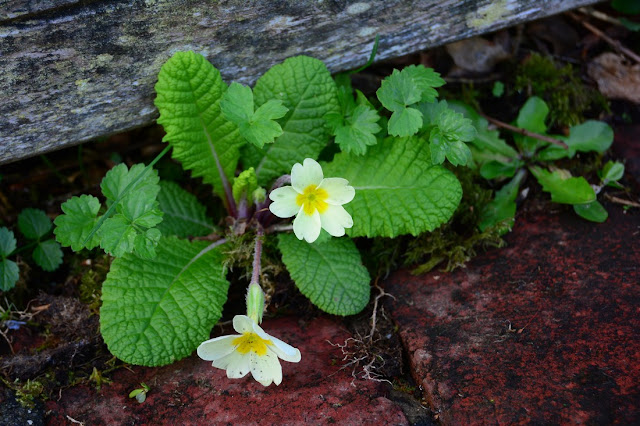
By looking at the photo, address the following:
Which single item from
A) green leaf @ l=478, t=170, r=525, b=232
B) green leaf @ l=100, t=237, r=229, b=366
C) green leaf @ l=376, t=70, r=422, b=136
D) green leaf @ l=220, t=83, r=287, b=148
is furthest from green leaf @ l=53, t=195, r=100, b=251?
green leaf @ l=478, t=170, r=525, b=232

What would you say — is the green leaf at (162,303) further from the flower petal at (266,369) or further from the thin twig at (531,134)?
the thin twig at (531,134)

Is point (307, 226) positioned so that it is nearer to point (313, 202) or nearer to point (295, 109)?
point (313, 202)

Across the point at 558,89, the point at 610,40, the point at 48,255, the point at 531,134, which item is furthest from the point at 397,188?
the point at 610,40

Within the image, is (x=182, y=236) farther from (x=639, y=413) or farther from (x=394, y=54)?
(x=639, y=413)

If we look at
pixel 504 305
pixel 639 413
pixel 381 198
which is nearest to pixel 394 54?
pixel 381 198

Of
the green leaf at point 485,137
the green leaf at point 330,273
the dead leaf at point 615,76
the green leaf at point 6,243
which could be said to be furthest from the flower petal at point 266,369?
the dead leaf at point 615,76
